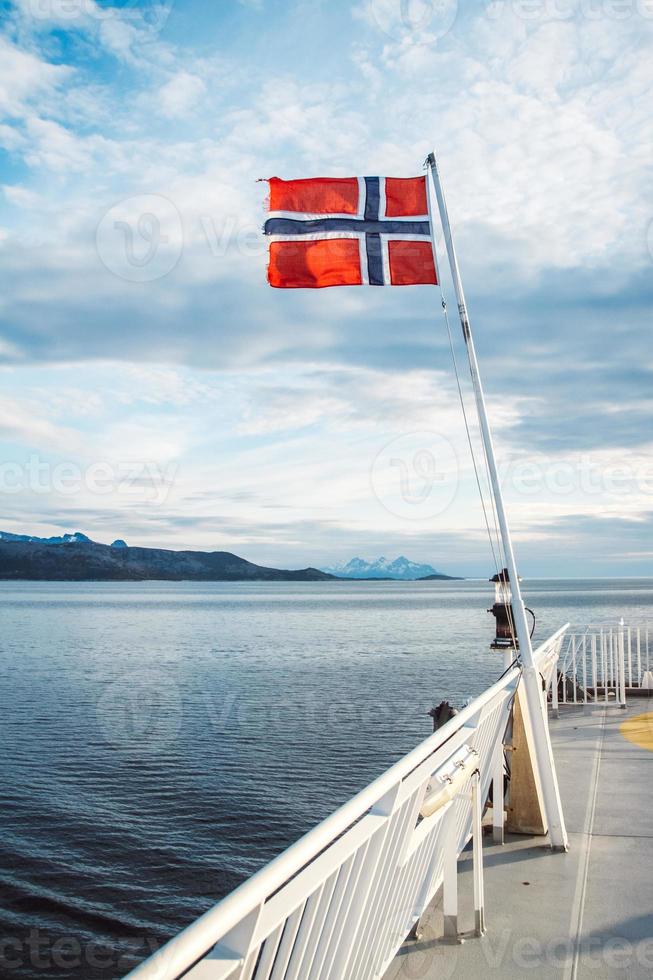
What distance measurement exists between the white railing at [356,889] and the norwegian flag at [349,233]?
144 inches

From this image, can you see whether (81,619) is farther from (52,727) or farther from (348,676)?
(52,727)

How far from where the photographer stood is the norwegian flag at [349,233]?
6457 millimetres

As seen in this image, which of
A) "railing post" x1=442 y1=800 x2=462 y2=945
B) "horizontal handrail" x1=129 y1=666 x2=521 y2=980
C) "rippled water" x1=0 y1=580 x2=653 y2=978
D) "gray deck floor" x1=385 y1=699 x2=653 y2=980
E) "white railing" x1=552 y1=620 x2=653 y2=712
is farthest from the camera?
"white railing" x1=552 y1=620 x2=653 y2=712

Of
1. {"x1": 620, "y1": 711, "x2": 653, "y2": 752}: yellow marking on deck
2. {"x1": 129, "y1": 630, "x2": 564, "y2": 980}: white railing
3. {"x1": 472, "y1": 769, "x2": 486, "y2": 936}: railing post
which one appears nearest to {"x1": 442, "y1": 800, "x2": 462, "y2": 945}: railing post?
{"x1": 129, "y1": 630, "x2": 564, "y2": 980}: white railing

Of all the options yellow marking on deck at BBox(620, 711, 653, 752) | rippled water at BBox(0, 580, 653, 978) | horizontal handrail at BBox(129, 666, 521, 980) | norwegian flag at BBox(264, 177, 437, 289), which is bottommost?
rippled water at BBox(0, 580, 653, 978)

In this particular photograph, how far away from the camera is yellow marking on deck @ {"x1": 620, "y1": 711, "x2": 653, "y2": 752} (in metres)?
9.29

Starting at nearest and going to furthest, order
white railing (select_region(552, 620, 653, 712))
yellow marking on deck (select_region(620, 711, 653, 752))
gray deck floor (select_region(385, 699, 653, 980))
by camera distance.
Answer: gray deck floor (select_region(385, 699, 653, 980)), yellow marking on deck (select_region(620, 711, 653, 752)), white railing (select_region(552, 620, 653, 712))

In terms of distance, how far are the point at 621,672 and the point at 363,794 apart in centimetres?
943

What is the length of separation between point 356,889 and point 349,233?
5.17 m

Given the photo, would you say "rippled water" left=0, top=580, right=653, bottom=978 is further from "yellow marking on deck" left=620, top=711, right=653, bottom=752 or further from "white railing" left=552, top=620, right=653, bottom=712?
"yellow marking on deck" left=620, top=711, right=653, bottom=752

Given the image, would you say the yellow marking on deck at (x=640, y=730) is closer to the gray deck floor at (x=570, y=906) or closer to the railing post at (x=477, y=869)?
the gray deck floor at (x=570, y=906)

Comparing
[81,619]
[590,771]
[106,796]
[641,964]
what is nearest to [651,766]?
[590,771]

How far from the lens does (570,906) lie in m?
4.71

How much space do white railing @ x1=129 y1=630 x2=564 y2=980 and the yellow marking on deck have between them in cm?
525
